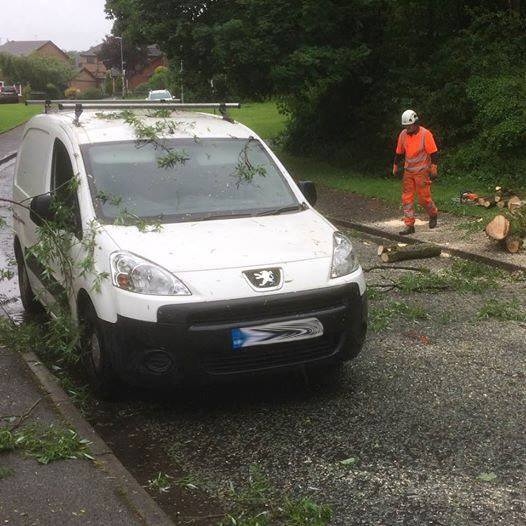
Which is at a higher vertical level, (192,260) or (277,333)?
(192,260)

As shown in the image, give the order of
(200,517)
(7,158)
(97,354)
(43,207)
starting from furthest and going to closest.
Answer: (7,158) < (43,207) < (97,354) < (200,517)

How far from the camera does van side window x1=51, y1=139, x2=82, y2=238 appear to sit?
5980mm

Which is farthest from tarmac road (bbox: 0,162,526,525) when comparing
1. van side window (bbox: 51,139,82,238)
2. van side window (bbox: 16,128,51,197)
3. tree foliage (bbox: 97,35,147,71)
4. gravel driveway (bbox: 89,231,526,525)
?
tree foliage (bbox: 97,35,147,71)

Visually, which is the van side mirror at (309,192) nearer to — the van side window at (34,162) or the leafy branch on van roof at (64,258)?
the leafy branch on van roof at (64,258)

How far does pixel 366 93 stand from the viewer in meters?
20.8

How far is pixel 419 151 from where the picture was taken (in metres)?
11.9

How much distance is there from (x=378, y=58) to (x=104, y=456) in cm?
1717

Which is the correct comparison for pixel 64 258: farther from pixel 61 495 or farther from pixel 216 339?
pixel 61 495

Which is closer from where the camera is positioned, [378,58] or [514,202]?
[514,202]

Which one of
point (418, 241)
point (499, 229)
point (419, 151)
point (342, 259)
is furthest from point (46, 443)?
point (419, 151)

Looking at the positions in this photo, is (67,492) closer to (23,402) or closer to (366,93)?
(23,402)

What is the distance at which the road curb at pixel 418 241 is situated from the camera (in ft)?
32.2

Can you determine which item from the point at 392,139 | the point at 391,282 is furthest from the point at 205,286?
the point at 392,139

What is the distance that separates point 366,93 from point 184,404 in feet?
53.6
